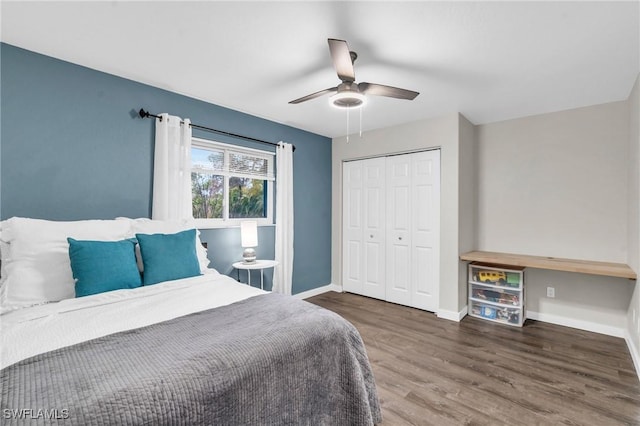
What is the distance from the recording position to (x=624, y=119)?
121 inches

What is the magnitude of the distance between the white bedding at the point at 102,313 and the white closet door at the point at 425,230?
8.35 ft

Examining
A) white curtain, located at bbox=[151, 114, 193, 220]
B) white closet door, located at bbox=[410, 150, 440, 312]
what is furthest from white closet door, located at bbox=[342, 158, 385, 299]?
white curtain, located at bbox=[151, 114, 193, 220]

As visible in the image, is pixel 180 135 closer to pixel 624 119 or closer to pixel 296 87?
pixel 296 87

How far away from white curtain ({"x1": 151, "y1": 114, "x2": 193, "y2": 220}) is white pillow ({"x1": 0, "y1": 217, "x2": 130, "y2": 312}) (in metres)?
0.84

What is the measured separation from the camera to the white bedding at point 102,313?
1.28 m

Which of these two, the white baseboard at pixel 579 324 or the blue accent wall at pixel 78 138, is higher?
the blue accent wall at pixel 78 138

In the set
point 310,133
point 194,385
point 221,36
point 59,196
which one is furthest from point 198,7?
point 310,133

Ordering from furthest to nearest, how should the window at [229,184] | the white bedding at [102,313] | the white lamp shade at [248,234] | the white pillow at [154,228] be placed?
the white lamp shade at [248,234]
the window at [229,184]
the white pillow at [154,228]
the white bedding at [102,313]

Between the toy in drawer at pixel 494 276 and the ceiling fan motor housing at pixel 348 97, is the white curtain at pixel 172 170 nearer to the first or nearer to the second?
the ceiling fan motor housing at pixel 348 97

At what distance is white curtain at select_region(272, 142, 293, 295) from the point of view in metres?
3.86

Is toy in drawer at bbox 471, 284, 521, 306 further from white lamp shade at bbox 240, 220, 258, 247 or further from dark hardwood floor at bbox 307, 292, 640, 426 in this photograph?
white lamp shade at bbox 240, 220, 258, 247

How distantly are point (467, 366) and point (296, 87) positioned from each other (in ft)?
9.66

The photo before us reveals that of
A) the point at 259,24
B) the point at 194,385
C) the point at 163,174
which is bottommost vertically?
the point at 194,385

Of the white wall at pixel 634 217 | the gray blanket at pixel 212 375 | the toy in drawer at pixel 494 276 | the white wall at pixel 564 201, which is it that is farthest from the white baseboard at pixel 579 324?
the gray blanket at pixel 212 375
